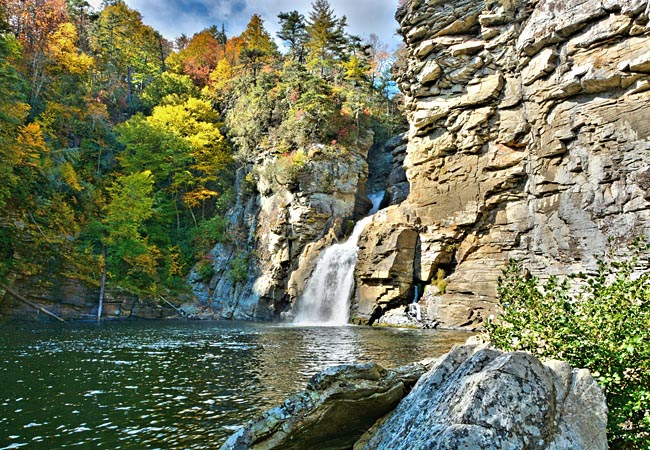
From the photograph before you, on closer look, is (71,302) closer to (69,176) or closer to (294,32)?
(69,176)

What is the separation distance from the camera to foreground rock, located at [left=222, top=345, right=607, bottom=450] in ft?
11.6

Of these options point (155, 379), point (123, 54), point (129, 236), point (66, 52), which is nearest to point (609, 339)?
point (155, 379)

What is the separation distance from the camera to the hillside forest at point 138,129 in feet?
86.9

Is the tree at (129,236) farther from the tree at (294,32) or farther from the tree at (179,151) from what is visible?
the tree at (294,32)

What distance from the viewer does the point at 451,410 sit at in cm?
387

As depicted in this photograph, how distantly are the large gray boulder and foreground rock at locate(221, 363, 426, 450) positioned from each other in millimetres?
883

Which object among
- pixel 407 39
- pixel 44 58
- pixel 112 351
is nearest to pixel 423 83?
pixel 407 39

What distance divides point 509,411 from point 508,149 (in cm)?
2359

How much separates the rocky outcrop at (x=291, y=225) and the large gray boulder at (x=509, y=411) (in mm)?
26011

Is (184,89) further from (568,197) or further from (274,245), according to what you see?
(568,197)

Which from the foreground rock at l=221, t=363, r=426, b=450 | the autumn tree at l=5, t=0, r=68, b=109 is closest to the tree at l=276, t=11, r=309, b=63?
the autumn tree at l=5, t=0, r=68, b=109

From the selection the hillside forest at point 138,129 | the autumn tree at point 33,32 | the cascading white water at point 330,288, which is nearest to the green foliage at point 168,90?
the hillside forest at point 138,129

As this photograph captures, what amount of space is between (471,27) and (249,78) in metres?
23.7

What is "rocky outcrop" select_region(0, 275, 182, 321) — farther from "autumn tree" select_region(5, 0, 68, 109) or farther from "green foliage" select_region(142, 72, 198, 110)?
"green foliage" select_region(142, 72, 198, 110)
